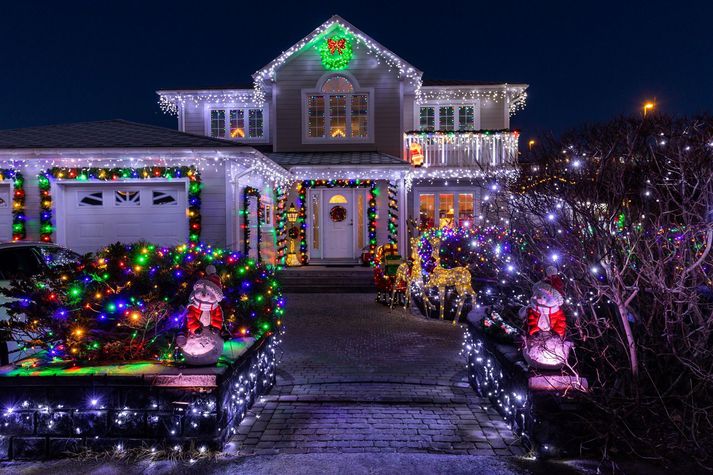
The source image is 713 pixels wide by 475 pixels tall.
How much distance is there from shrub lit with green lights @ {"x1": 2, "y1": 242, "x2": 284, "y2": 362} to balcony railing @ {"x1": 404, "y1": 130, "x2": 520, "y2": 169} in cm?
1175

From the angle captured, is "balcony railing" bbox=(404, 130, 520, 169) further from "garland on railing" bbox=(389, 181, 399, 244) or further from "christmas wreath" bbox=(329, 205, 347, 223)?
"christmas wreath" bbox=(329, 205, 347, 223)

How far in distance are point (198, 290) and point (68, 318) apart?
1.28 metres

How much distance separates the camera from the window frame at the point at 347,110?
54.6 feet

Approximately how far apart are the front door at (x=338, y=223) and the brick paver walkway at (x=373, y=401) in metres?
7.79

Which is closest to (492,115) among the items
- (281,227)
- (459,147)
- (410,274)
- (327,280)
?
(459,147)

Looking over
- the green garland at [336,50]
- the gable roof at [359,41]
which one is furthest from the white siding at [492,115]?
the green garland at [336,50]

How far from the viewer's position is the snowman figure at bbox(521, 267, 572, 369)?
393 cm

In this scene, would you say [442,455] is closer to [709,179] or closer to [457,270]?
[709,179]

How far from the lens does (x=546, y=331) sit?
158 inches

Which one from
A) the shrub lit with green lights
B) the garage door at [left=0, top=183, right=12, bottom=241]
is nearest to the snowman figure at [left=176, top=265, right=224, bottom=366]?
the shrub lit with green lights

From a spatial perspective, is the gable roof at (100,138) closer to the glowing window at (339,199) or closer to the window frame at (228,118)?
the window frame at (228,118)

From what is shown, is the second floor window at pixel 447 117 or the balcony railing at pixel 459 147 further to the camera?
Result: the second floor window at pixel 447 117

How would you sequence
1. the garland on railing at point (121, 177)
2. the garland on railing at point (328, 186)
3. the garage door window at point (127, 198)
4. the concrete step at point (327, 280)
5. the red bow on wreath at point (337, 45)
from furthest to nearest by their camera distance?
1. the red bow on wreath at point (337, 45)
2. the garland on railing at point (328, 186)
3. the concrete step at point (327, 280)
4. the garage door window at point (127, 198)
5. the garland on railing at point (121, 177)

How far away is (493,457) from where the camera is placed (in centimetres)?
382
